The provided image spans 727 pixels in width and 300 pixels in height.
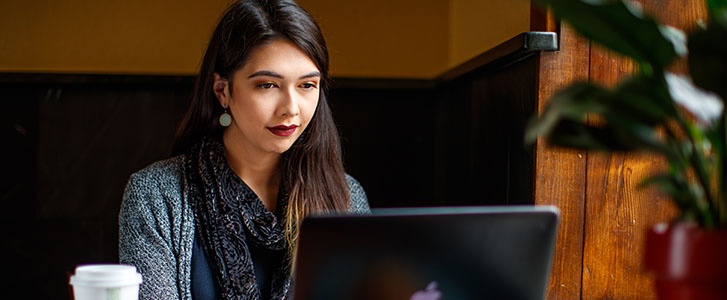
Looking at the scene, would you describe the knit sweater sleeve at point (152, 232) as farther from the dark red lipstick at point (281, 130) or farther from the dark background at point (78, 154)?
the dark background at point (78, 154)

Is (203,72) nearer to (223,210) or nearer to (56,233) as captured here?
(223,210)

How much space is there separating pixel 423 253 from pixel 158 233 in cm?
88

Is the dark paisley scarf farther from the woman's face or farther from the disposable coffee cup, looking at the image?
the disposable coffee cup

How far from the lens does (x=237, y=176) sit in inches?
68.2

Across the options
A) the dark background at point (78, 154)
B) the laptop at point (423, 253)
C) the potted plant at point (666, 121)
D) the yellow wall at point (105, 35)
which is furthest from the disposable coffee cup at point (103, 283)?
the yellow wall at point (105, 35)

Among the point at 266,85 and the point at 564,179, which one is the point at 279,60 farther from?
the point at 564,179

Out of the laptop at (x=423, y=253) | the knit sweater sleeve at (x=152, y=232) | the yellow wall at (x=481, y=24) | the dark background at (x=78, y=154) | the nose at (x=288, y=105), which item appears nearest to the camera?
the laptop at (x=423, y=253)

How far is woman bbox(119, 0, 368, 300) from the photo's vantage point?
1.59 m

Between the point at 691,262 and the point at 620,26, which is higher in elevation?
the point at 620,26

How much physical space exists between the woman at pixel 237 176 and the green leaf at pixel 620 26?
43.1 inches

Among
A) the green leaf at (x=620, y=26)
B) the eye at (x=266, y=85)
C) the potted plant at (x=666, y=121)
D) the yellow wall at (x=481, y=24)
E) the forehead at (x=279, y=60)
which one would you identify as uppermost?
the yellow wall at (x=481, y=24)

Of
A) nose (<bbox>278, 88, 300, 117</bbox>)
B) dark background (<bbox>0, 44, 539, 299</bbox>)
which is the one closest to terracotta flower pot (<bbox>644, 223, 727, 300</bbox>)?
nose (<bbox>278, 88, 300, 117</bbox>)

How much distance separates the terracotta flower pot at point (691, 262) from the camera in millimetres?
564

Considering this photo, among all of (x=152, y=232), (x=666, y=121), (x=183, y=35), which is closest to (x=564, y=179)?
(x=152, y=232)
